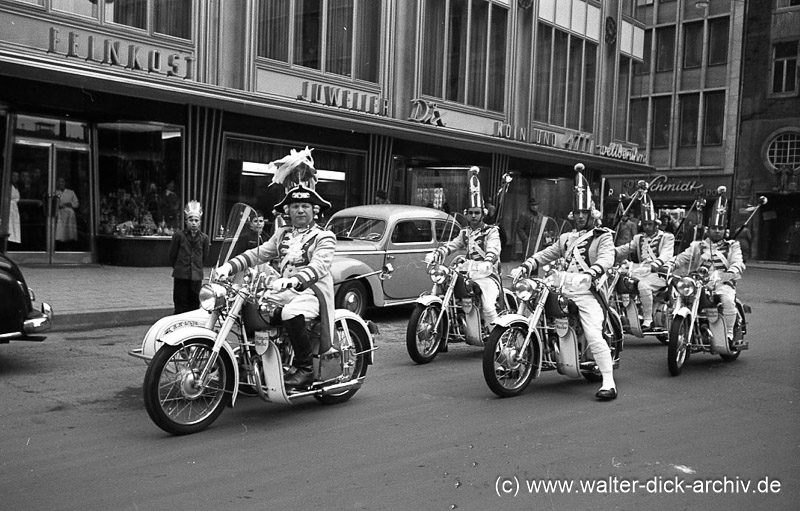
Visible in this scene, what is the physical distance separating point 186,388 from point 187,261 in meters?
4.31

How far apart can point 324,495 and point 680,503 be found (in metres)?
2.09

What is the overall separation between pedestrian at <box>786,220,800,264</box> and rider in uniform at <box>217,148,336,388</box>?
34795 mm

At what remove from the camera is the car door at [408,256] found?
42.3ft

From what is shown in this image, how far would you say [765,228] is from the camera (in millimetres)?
39625

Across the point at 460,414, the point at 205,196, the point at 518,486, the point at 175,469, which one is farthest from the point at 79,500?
the point at 205,196

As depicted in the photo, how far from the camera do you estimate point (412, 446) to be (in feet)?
19.3

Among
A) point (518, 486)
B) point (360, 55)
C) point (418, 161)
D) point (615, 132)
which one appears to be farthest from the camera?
point (615, 132)

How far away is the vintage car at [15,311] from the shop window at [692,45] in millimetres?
41103

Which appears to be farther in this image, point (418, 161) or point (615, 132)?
point (615, 132)

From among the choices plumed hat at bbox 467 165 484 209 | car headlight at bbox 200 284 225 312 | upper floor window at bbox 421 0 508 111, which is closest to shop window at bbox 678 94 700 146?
upper floor window at bbox 421 0 508 111

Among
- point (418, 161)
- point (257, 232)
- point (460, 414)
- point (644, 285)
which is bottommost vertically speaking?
point (460, 414)

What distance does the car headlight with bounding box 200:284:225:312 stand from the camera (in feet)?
20.0

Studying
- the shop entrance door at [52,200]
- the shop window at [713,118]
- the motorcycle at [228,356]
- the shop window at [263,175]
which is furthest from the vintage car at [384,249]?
the shop window at [713,118]

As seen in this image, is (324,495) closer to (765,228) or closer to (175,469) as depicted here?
(175,469)
